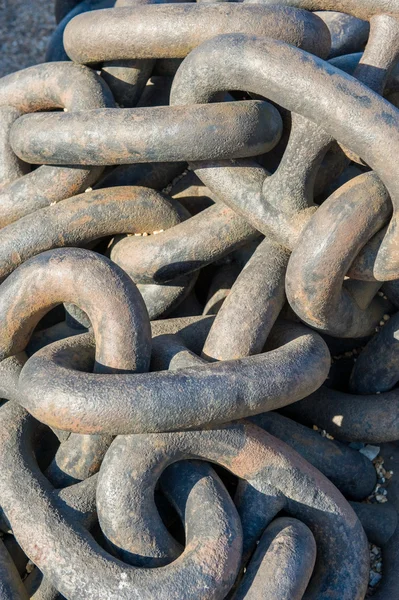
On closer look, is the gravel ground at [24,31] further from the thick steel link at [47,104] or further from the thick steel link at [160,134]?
the thick steel link at [160,134]

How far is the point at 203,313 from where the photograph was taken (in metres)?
1.54

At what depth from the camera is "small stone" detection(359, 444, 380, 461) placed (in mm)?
1467

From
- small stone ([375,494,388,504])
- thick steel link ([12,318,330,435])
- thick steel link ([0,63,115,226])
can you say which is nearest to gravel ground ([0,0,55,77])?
thick steel link ([0,63,115,226])

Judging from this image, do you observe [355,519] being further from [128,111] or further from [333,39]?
[333,39]

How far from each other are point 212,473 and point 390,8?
3.09ft

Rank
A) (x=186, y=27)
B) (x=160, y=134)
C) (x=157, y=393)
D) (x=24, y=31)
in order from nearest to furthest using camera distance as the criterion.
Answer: (x=157, y=393) < (x=160, y=134) < (x=186, y=27) < (x=24, y=31)

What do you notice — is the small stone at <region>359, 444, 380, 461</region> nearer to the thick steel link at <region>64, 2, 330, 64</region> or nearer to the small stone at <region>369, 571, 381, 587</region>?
the small stone at <region>369, 571, 381, 587</region>

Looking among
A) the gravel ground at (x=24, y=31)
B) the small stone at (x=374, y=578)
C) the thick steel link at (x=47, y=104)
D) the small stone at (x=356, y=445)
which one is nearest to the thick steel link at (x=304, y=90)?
the thick steel link at (x=47, y=104)

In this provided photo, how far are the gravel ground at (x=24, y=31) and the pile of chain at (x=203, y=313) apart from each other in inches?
68.5

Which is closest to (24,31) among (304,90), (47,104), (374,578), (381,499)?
(47,104)

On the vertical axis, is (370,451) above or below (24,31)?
below

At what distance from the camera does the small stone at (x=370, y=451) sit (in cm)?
147

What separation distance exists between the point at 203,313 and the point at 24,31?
233 centimetres

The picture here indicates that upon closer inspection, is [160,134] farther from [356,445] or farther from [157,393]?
[356,445]
